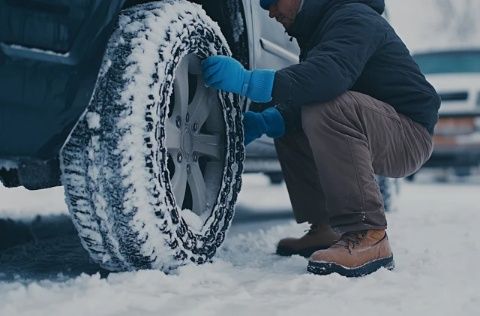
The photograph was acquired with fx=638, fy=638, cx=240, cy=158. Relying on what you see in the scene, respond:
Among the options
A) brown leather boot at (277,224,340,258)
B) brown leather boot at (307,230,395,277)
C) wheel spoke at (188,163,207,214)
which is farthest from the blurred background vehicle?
wheel spoke at (188,163,207,214)

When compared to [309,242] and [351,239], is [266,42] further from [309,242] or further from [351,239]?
[351,239]

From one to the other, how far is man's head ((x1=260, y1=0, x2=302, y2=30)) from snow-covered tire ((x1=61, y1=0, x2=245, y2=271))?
328 mm

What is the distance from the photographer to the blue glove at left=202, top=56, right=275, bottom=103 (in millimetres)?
1916

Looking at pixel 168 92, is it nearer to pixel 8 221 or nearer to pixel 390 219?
pixel 8 221

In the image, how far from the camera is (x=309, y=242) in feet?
7.91

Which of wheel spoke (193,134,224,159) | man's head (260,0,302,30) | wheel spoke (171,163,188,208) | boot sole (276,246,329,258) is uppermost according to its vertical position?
man's head (260,0,302,30)

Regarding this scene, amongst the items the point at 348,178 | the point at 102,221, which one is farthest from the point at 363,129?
the point at 102,221

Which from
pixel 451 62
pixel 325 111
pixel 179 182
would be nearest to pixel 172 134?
pixel 179 182

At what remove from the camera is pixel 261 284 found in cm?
173

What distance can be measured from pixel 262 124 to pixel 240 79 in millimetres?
450

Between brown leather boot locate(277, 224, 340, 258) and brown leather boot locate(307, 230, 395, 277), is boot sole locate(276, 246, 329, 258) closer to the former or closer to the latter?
brown leather boot locate(277, 224, 340, 258)

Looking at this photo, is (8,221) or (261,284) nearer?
(261,284)

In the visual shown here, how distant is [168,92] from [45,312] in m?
0.66

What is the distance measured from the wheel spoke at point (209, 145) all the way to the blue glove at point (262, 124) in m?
0.26
